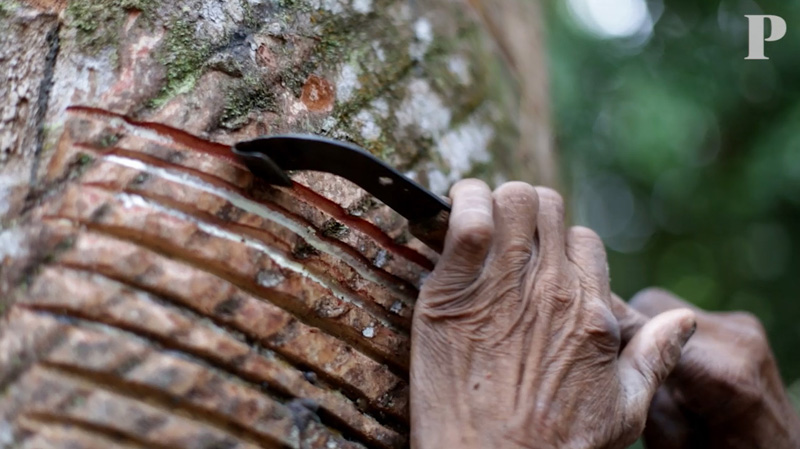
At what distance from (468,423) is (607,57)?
12.7 feet

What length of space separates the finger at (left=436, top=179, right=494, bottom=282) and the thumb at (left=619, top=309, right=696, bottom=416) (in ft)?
1.10

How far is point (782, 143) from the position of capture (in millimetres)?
3750

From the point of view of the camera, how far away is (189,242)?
91 centimetres

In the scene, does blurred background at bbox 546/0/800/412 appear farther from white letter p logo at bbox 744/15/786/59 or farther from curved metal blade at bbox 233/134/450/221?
curved metal blade at bbox 233/134/450/221

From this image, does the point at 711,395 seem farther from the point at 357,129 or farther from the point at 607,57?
the point at 607,57

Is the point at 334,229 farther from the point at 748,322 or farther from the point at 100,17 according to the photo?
the point at 748,322

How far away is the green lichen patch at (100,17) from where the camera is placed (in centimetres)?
99

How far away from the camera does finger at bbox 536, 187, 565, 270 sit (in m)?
1.11

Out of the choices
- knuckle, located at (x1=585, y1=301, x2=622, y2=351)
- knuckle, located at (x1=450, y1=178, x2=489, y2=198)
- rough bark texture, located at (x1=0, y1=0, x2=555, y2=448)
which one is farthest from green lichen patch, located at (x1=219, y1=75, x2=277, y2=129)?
knuckle, located at (x1=585, y1=301, x2=622, y2=351)

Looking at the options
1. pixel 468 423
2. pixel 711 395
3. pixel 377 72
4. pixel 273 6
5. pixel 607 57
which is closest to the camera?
pixel 468 423

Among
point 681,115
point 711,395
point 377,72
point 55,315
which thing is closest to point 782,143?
point 681,115

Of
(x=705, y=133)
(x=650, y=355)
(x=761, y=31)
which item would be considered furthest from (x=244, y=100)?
(x=705, y=133)

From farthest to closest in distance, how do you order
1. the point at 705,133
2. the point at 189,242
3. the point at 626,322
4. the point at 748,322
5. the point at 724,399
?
the point at 705,133 < the point at 748,322 < the point at 724,399 < the point at 626,322 < the point at 189,242

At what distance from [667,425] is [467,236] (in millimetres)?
796
